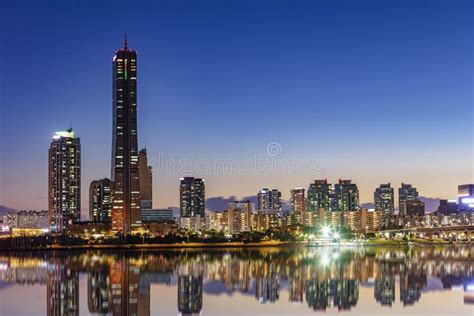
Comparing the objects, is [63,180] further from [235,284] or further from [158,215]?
[235,284]

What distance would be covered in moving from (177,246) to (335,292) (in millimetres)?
70975

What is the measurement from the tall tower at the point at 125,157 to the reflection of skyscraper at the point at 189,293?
100 metres

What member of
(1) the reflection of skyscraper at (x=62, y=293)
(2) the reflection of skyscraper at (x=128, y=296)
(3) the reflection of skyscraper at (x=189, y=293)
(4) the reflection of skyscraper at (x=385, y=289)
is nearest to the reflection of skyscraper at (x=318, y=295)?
(4) the reflection of skyscraper at (x=385, y=289)

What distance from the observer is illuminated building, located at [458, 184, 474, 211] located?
16575 centimetres

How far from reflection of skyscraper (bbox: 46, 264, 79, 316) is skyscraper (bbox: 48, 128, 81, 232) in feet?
366

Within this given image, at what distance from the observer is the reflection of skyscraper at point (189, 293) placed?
23322mm

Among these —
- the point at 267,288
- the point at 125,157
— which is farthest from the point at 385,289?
the point at 125,157

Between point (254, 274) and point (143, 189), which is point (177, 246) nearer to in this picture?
point (254, 274)

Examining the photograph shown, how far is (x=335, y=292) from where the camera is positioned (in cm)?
2814

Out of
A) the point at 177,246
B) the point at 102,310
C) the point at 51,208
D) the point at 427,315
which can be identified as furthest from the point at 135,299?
the point at 51,208

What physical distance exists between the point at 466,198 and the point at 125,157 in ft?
261

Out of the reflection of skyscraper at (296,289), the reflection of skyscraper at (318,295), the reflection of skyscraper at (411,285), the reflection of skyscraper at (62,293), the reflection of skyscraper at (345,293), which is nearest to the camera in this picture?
the reflection of skyscraper at (62,293)

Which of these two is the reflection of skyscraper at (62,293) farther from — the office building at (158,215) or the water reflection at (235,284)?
the office building at (158,215)

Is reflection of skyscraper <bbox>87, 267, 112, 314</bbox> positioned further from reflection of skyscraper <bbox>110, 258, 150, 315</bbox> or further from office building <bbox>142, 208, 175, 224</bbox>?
office building <bbox>142, 208, 175, 224</bbox>
